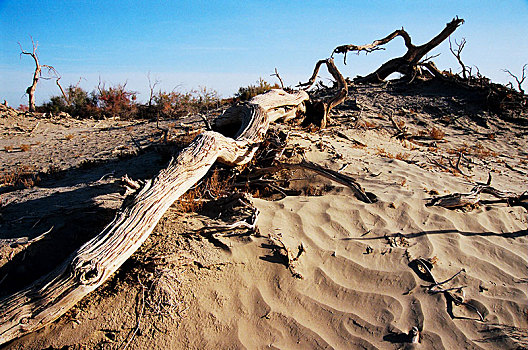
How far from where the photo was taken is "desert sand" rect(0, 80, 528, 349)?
2.77m

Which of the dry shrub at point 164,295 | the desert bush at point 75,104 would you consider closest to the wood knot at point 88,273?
the dry shrub at point 164,295

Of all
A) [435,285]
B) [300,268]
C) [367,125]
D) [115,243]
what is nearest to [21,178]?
[115,243]

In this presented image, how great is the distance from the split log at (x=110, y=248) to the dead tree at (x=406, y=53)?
682cm

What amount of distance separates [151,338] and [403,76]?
12559 millimetres

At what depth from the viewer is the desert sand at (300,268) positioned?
2770mm

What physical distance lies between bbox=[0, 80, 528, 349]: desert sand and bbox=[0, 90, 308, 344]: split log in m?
0.19

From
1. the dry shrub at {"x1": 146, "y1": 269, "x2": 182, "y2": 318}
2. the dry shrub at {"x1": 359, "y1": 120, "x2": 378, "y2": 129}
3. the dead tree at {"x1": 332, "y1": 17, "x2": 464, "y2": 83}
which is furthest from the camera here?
the dead tree at {"x1": 332, "y1": 17, "x2": 464, "y2": 83}

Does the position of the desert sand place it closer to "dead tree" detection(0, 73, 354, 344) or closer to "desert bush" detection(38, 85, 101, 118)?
"dead tree" detection(0, 73, 354, 344)

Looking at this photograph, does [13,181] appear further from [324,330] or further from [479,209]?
[479,209]

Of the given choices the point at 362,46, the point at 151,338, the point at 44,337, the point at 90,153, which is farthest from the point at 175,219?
the point at 362,46

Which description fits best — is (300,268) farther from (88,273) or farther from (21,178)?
(21,178)

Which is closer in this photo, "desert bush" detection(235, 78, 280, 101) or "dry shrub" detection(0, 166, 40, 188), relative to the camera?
"dry shrub" detection(0, 166, 40, 188)

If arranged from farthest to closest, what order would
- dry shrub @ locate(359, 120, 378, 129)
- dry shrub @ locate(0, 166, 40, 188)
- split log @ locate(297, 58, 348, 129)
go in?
dry shrub @ locate(359, 120, 378, 129) < split log @ locate(297, 58, 348, 129) < dry shrub @ locate(0, 166, 40, 188)

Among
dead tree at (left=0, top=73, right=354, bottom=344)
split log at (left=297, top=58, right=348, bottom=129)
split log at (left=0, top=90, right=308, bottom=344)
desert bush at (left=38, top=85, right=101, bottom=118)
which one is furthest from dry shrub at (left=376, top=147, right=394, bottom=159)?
desert bush at (left=38, top=85, right=101, bottom=118)
